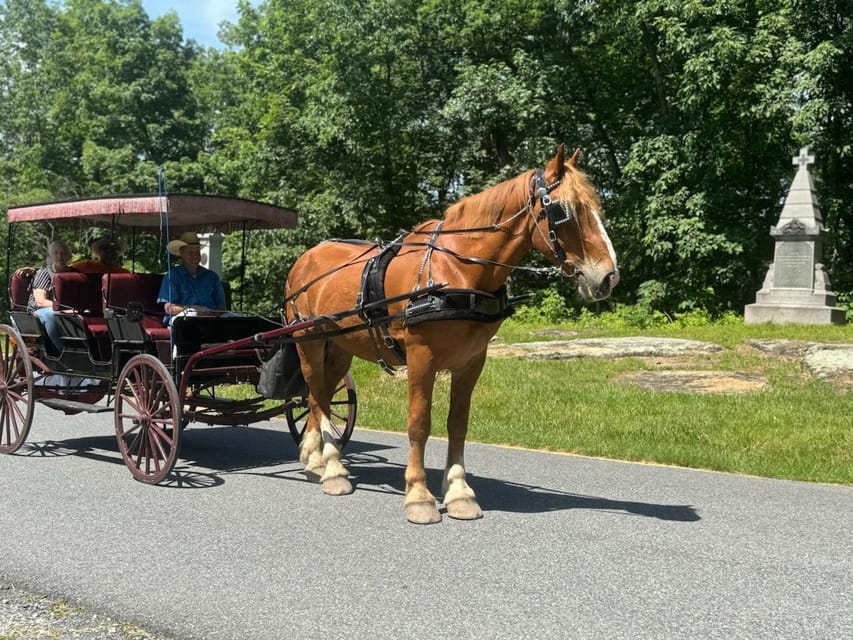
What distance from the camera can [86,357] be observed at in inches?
309

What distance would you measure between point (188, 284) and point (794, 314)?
1537 centimetres

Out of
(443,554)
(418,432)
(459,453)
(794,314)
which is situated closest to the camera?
(443,554)

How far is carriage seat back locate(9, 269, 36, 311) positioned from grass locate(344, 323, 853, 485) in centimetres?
411

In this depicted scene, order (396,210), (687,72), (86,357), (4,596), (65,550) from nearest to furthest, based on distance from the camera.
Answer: (4,596), (65,550), (86,357), (687,72), (396,210)

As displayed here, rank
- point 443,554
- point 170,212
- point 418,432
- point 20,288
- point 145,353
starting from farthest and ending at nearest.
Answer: point 20,288 < point 145,353 < point 170,212 < point 418,432 < point 443,554

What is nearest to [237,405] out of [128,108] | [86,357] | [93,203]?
[86,357]

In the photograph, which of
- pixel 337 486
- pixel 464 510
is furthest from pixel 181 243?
pixel 464 510

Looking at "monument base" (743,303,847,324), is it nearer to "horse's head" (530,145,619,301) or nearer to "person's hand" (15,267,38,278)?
"horse's head" (530,145,619,301)

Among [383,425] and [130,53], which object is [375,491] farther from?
[130,53]

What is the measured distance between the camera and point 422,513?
211 inches

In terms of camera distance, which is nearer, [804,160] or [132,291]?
[132,291]

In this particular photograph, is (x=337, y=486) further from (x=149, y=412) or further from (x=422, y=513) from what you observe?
(x=149, y=412)

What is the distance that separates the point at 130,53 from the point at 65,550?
137 feet

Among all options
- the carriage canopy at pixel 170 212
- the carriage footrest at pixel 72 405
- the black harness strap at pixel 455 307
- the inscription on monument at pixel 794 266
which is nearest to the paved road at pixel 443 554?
the carriage footrest at pixel 72 405
